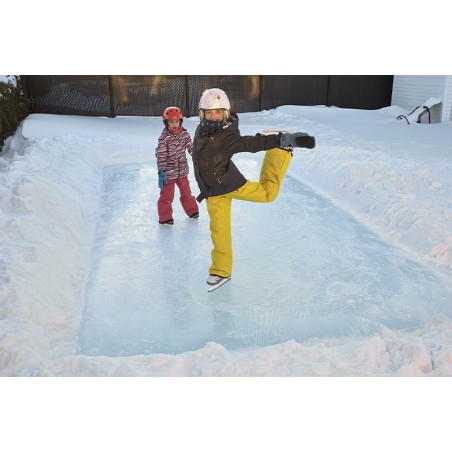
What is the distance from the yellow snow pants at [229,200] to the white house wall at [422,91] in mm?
9933

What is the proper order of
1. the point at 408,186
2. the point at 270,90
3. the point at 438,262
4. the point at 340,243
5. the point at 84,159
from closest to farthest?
the point at 438,262
the point at 340,243
the point at 408,186
the point at 84,159
the point at 270,90

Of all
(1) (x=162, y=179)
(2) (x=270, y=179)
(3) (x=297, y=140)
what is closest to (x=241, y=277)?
(2) (x=270, y=179)

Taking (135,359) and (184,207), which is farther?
(184,207)

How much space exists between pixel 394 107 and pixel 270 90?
12.4ft

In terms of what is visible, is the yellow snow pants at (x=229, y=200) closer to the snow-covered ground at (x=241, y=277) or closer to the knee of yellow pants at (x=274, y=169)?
the knee of yellow pants at (x=274, y=169)

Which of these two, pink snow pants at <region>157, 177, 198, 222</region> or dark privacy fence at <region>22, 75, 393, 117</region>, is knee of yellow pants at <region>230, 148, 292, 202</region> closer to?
pink snow pants at <region>157, 177, 198, 222</region>

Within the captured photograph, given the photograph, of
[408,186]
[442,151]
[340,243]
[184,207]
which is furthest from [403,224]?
[442,151]

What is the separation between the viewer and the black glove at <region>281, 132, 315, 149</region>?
3693 mm

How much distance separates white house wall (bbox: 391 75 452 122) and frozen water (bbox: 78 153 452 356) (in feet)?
27.3

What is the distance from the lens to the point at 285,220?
217 inches

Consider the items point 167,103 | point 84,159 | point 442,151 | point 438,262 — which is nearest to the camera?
point 438,262

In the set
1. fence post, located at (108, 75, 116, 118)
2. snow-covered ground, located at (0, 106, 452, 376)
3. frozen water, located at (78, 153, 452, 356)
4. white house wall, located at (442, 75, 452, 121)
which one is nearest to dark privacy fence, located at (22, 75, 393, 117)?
fence post, located at (108, 75, 116, 118)

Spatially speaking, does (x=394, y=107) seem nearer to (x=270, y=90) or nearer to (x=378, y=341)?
(x=270, y=90)

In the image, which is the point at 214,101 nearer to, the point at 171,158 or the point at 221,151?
the point at 221,151
